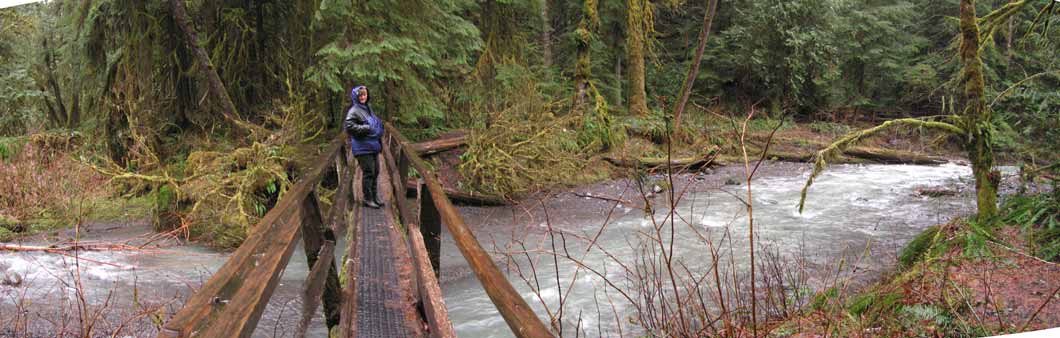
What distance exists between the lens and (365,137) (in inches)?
209

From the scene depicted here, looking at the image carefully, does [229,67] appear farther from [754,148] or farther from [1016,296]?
[1016,296]

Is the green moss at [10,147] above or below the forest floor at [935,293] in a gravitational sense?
above

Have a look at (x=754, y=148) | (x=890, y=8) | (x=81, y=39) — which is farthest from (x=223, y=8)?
(x=890, y=8)

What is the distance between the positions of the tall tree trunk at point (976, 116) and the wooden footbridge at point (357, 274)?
12.5 ft

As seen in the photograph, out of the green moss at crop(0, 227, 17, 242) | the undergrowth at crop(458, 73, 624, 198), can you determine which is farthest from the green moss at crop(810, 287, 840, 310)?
the green moss at crop(0, 227, 17, 242)

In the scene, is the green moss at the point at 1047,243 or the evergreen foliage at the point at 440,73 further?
the evergreen foliage at the point at 440,73

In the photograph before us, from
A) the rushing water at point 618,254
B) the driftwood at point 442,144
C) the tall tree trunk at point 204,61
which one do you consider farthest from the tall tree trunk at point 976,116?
the tall tree trunk at point 204,61

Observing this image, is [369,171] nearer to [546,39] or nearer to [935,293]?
[935,293]

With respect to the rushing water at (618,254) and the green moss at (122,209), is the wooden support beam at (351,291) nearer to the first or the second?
the rushing water at (618,254)

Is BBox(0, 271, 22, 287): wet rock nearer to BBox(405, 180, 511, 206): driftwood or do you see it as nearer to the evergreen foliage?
the evergreen foliage

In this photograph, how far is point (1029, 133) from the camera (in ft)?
12.8

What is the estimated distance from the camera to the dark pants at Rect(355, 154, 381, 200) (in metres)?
5.37

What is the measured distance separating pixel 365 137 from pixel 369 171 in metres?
0.31

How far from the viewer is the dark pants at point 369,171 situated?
5371 millimetres
